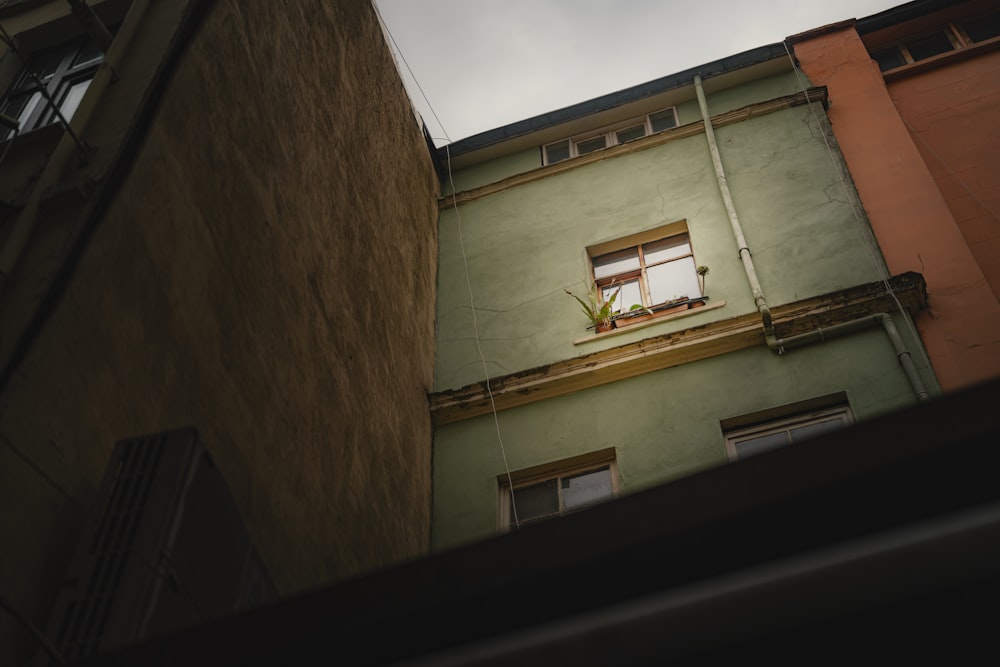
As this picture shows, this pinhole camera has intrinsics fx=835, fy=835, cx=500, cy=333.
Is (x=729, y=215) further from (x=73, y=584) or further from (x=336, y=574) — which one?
(x=73, y=584)

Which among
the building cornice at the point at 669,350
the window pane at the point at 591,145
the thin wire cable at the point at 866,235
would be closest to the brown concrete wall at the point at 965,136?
the thin wire cable at the point at 866,235

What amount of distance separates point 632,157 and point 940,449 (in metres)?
11.6

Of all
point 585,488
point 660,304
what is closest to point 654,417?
point 585,488

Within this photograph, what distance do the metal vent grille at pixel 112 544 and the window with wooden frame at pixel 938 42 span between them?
Result: 501 inches

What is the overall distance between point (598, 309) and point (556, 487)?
2726 mm

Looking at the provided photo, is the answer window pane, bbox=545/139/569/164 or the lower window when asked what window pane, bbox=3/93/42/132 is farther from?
window pane, bbox=545/139/569/164

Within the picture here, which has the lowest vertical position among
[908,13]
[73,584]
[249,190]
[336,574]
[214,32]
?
[73,584]

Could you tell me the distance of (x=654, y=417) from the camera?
1005 centimetres

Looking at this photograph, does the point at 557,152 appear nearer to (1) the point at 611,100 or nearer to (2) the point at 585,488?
(1) the point at 611,100

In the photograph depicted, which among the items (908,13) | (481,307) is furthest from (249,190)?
(908,13)

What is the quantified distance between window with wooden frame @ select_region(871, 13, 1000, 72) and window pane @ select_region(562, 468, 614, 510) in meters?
8.31

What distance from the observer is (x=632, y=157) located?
516 inches

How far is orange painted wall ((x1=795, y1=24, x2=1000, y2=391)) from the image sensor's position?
9211mm

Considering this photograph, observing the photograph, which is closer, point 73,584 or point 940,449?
point 940,449
